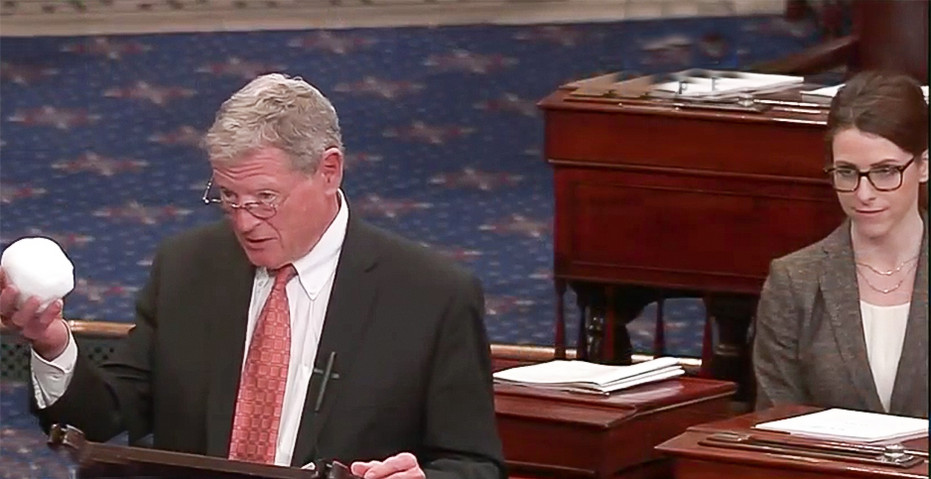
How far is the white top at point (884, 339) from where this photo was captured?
12.6ft

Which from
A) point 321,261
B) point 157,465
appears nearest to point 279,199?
point 321,261

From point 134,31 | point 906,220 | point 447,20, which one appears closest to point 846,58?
point 906,220

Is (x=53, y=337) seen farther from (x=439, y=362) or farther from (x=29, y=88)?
(x=29, y=88)

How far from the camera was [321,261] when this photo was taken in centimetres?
317

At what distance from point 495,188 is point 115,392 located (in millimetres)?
5002

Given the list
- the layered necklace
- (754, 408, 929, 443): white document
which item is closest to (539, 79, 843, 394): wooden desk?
the layered necklace

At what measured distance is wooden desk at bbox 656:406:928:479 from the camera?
3.11 metres

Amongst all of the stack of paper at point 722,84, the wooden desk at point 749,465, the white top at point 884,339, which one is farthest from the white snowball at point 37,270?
the stack of paper at point 722,84

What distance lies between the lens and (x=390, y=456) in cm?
306

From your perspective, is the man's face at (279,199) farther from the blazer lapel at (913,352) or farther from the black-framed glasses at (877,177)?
the blazer lapel at (913,352)

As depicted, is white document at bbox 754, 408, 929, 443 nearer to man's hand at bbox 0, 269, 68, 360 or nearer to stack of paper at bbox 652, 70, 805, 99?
man's hand at bbox 0, 269, 68, 360

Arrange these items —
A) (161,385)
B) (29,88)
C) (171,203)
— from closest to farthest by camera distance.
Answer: (161,385) → (171,203) → (29,88)

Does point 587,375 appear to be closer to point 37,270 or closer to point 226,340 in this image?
point 226,340

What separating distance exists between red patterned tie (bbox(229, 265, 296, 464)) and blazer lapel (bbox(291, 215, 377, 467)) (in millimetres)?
57
